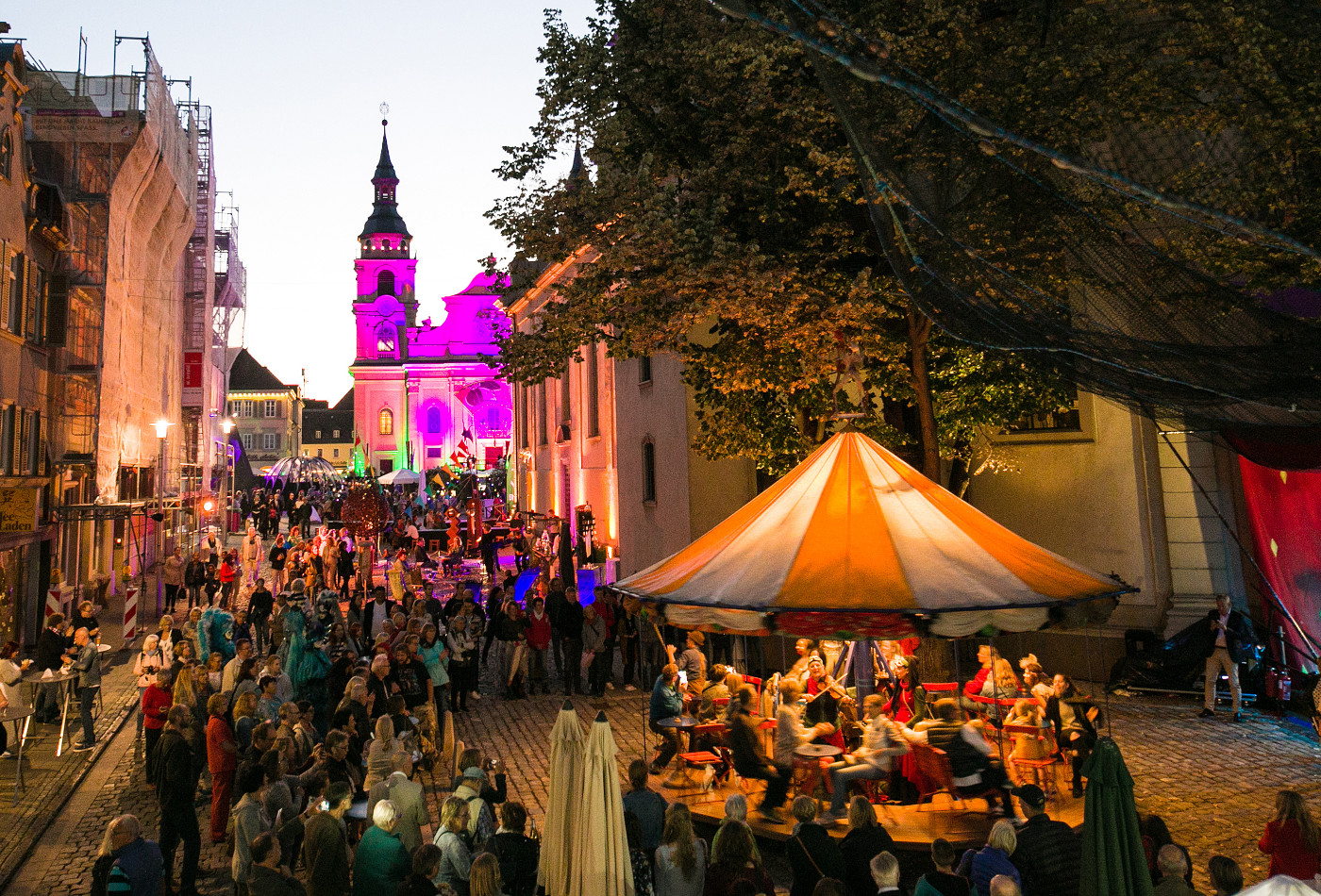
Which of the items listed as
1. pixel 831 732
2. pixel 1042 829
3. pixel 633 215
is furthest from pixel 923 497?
pixel 633 215

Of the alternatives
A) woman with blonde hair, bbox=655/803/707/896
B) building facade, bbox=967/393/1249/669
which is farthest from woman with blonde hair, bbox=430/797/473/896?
building facade, bbox=967/393/1249/669

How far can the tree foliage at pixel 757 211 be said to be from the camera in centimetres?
1074

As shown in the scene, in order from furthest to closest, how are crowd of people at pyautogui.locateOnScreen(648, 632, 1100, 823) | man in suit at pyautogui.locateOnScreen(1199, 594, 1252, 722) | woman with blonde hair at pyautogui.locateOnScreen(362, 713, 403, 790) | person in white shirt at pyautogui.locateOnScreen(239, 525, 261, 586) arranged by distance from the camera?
person in white shirt at pyautogui.locateOnScreen(239, 525, 261, 586) < man in suit at pyautogui.locateOnScreen(1199, 594, 1252, 722) < crowd of people at pyautogui.locateOnScreen(648, 632, 1100, 823) < woman with blonde hair at pyautogui.locateOnScreen(362, 713, 403, 790)

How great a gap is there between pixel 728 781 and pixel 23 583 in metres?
16.0

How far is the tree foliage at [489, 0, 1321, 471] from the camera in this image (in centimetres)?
1074

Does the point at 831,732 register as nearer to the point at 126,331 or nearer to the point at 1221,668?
the point at 1221,668

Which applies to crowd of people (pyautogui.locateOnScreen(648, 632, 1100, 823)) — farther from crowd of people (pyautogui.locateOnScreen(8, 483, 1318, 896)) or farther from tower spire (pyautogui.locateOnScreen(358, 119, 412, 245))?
tower spire (pyautogui.locateOnScreen(358, 119, 412, 245))

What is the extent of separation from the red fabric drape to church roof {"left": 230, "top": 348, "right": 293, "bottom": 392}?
10353cm

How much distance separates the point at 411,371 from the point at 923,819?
249 feet

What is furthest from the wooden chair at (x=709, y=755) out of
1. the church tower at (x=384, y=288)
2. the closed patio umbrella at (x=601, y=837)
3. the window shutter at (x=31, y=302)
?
the church tower at (x=384, y=288)

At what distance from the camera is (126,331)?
2706 cm

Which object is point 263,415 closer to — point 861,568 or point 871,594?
point 861,568

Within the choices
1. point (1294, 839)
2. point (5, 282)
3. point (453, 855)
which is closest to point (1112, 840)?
point (1294, 839)

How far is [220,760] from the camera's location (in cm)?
897
